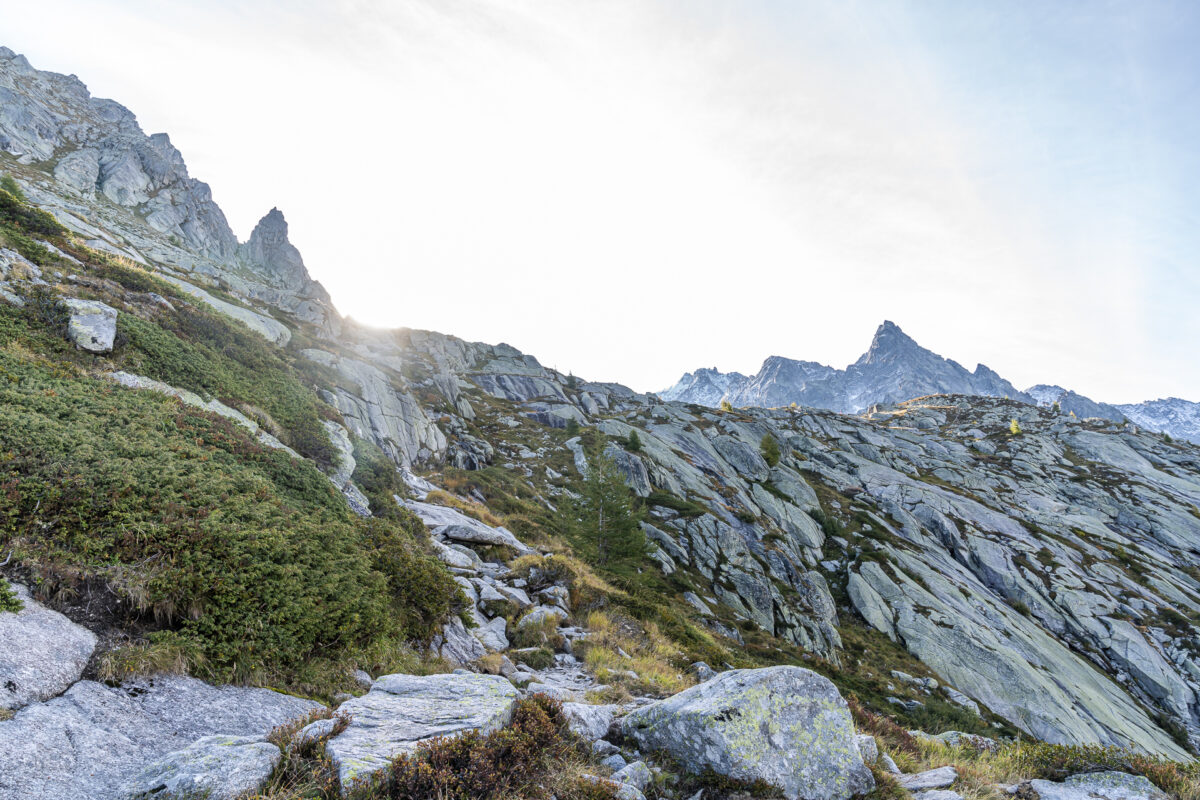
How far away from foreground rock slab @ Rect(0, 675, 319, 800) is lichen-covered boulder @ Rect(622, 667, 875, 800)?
587 centimetres

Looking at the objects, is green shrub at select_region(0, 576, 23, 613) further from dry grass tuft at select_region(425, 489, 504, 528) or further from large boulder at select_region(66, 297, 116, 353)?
dry grass tuft at select_region(425, 489, 504, 528)

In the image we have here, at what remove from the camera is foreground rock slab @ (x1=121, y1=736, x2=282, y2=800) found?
4.30 m

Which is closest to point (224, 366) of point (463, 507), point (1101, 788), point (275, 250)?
point (463, 507)

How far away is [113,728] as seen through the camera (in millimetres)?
5137

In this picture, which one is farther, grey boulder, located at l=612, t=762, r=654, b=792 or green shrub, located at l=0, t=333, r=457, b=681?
green shrub, located at l=0, t=333, r=457, b=681

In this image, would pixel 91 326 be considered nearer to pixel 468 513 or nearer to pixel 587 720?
pixel 468 513

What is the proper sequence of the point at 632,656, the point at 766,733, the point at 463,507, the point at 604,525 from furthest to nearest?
1. the point at 604,525
2. the point at 463,507
3. the point at 632,656
4. the point at 766,733

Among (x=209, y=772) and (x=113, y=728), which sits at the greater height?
(x=209, y=772)

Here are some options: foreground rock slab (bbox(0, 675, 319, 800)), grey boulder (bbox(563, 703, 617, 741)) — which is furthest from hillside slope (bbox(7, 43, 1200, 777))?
grey boulder (bbox(563, 703, 617, 741))

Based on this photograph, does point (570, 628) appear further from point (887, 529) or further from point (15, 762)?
point (887, 529)

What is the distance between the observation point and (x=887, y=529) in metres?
59.0

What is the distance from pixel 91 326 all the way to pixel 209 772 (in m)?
16.3

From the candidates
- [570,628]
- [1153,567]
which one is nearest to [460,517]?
[570,628]

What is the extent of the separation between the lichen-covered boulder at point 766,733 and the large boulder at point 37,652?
25.5 feet
